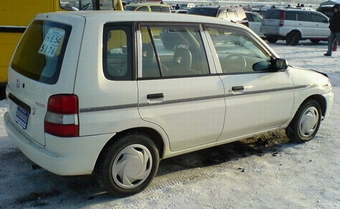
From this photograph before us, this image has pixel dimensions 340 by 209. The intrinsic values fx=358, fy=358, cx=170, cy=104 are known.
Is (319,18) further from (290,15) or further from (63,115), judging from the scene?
(63,115)

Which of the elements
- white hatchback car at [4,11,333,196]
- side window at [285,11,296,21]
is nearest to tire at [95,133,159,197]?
white hatchback car at [4,11,333,196]

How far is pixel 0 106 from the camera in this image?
19.6ft

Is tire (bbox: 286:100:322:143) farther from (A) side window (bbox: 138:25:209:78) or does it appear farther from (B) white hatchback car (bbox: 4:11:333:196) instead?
(A) side window (bbox: 138:25:209:78)

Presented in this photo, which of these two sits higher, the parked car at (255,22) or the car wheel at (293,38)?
the parked car at (255,22)

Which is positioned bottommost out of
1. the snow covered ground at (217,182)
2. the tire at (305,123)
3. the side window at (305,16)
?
the snow covered ground at (217,182)

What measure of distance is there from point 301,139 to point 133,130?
8.80ft

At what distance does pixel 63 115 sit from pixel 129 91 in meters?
0.60

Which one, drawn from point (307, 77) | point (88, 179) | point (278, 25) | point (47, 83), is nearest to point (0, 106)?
point (88, 179)

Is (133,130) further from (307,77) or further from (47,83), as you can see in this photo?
(307,77)

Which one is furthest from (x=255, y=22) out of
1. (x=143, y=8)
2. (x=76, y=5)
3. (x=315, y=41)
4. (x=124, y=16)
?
(x=124, y=16)

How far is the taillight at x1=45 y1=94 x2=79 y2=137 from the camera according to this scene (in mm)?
2867

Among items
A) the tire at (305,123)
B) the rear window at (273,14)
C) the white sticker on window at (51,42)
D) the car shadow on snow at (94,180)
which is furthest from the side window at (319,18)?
the white sticker on window at (51,42)

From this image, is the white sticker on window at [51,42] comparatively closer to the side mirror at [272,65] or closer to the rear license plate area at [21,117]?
the rear license plate area at [21,117]

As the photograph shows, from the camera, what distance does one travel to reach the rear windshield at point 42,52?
3.01m
